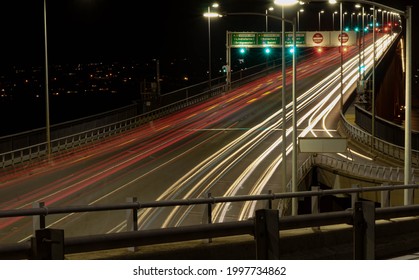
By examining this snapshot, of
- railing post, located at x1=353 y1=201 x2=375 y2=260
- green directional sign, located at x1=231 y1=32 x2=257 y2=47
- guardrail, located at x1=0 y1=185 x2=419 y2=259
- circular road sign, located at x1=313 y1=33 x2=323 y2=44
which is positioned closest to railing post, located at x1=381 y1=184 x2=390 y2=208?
guardrail, located at x1=0 y1=185 x2=419 y2=259

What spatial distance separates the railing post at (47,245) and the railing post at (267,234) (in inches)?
94.7

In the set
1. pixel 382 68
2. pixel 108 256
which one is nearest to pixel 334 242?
pixel 108 256

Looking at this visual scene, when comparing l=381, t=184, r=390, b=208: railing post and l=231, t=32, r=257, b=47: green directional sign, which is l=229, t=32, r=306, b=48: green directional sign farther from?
l=381, t=184, r=390, b=208: railing post

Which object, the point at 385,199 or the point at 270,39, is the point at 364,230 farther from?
the point at 270,39

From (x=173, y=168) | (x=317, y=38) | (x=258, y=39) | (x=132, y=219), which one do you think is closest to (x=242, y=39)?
(x=258, y=39)

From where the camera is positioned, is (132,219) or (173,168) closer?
(132,219)

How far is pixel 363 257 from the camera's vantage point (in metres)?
9.23

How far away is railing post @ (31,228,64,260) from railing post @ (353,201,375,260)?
4073 millimetres

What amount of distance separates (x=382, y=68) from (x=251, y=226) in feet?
279

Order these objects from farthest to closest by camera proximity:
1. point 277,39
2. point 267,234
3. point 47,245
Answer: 1. point 277,39
2. point 267,234
3. point 47,245

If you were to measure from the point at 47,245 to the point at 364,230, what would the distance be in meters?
4.32

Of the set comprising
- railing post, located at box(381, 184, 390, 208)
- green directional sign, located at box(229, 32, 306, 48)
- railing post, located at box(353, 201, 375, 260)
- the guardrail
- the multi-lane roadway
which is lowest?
the multi-lane roadway

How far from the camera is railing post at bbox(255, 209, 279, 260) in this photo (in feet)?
26.9

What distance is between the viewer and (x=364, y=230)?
9227 millimetres
